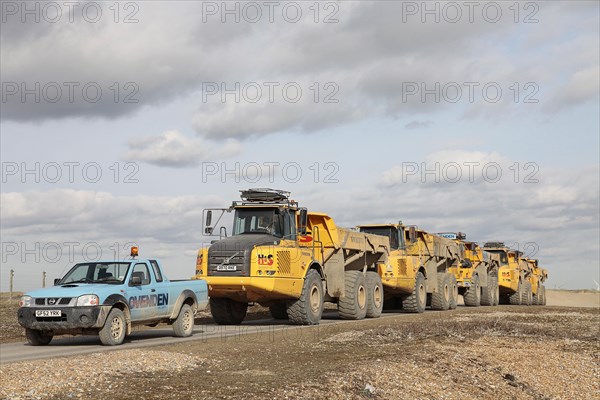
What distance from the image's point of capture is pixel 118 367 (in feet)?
37.6

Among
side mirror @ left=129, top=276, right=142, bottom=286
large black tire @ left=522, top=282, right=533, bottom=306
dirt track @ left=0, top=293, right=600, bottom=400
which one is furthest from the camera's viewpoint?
large black tire @ left=522, top=282, right=533, bottom=306

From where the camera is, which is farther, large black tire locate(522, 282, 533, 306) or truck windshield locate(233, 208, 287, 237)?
large black tire locate(522, 282, 533, 306)

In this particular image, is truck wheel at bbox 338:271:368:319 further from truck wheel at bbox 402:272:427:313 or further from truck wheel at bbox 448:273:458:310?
truck wheel at bbox 448:273:458:310

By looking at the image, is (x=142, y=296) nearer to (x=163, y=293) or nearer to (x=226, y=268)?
(x=163, y=293)

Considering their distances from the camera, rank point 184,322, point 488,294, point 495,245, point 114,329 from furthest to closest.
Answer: point 495,245, point 488,294, point 184,322, point 114,329

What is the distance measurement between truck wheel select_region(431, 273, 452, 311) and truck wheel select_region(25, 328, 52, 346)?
767 inches

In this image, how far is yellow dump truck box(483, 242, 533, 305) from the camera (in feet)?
142

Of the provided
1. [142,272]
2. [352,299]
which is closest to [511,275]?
[352,299]

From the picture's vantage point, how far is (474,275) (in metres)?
38.2

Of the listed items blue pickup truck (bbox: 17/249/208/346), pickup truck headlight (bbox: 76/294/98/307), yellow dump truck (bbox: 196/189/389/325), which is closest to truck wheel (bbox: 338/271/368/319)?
yellow dump truck (bbox: 196/189/389/325)

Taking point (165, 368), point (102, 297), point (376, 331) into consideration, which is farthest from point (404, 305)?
point (165, 368)

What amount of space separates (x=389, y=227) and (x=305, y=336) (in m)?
12.7

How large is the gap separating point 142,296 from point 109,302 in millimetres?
1179

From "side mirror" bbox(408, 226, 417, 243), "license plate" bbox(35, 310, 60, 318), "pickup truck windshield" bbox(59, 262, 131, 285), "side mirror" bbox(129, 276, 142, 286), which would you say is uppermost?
"side mirror" bbox(408, 226, 417, 243)
